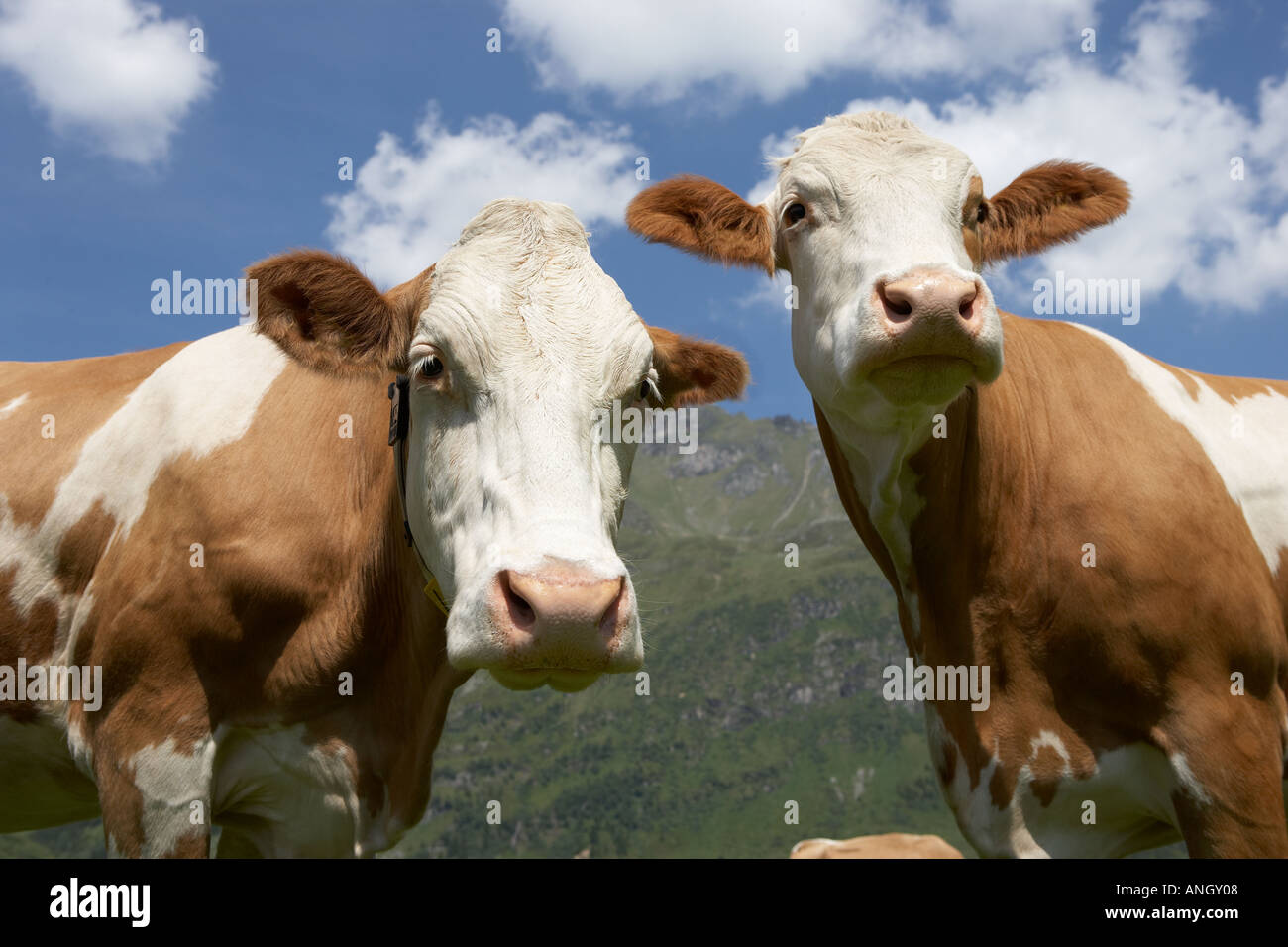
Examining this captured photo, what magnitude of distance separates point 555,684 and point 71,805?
4392 millimetres

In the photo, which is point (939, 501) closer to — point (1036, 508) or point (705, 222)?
point (1036, 508)

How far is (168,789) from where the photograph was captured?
222 inches

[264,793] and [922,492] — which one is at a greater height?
[922,492]

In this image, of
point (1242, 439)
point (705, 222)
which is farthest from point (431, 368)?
point (1242, 439)

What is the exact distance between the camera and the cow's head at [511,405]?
4.34 meters

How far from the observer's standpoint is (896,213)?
6.06m

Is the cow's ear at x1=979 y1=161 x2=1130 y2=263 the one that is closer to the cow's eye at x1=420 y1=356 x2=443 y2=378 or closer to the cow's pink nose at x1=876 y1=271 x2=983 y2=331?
the cow's pink nose at x1=876 y1=271 x2=983 y2=331

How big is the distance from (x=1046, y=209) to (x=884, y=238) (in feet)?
5.96

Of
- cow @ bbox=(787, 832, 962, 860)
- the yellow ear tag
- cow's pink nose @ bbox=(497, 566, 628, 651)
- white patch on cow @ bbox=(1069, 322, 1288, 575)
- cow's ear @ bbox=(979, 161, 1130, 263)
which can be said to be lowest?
cow @ bbox=(787, 832, 962, 860)

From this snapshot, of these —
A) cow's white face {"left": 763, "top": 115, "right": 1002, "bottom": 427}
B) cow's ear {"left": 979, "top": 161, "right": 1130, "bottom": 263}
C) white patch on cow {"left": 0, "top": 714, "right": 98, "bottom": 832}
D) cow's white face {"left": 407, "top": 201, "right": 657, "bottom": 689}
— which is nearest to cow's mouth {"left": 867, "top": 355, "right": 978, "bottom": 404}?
cow's white face {"left": 763, "top": 115, "right": 1002, "bottom": 427}

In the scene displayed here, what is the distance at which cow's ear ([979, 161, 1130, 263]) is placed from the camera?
23.1ft

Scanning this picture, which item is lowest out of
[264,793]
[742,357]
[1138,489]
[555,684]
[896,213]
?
[264,793]

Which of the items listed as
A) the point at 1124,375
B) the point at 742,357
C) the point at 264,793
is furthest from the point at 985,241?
the point at 264,793

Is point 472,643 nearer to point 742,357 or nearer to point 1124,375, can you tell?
point 742,357
